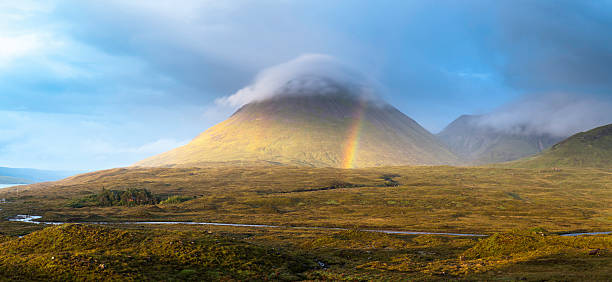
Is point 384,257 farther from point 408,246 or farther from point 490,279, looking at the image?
point 490,279

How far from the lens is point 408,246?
87625mm

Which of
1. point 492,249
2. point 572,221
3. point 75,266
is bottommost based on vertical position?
point 572,221

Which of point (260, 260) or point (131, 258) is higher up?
point (131, 258)

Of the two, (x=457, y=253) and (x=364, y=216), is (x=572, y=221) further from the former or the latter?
(x=457, y=253)

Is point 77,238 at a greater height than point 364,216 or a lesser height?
greater

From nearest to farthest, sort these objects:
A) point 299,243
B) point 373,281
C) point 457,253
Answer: point 373,281 → point 457,253 → point 299,243

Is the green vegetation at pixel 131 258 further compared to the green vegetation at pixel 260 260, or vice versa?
the green vegetation at pixel 260 260

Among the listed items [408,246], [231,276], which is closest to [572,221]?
[408,246]

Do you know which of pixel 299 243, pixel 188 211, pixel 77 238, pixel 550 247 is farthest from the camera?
pixel 188 211

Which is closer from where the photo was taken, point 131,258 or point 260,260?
point 131,258

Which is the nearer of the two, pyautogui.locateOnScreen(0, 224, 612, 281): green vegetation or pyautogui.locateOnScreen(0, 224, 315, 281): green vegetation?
pyautogui.locateOnScreen(0, 224, 315, 281): green vegetation

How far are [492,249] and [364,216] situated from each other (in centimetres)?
10645

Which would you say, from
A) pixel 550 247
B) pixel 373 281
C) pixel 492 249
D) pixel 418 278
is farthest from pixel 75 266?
pixel 550 247

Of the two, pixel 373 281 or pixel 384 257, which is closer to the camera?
pixel 373 281
